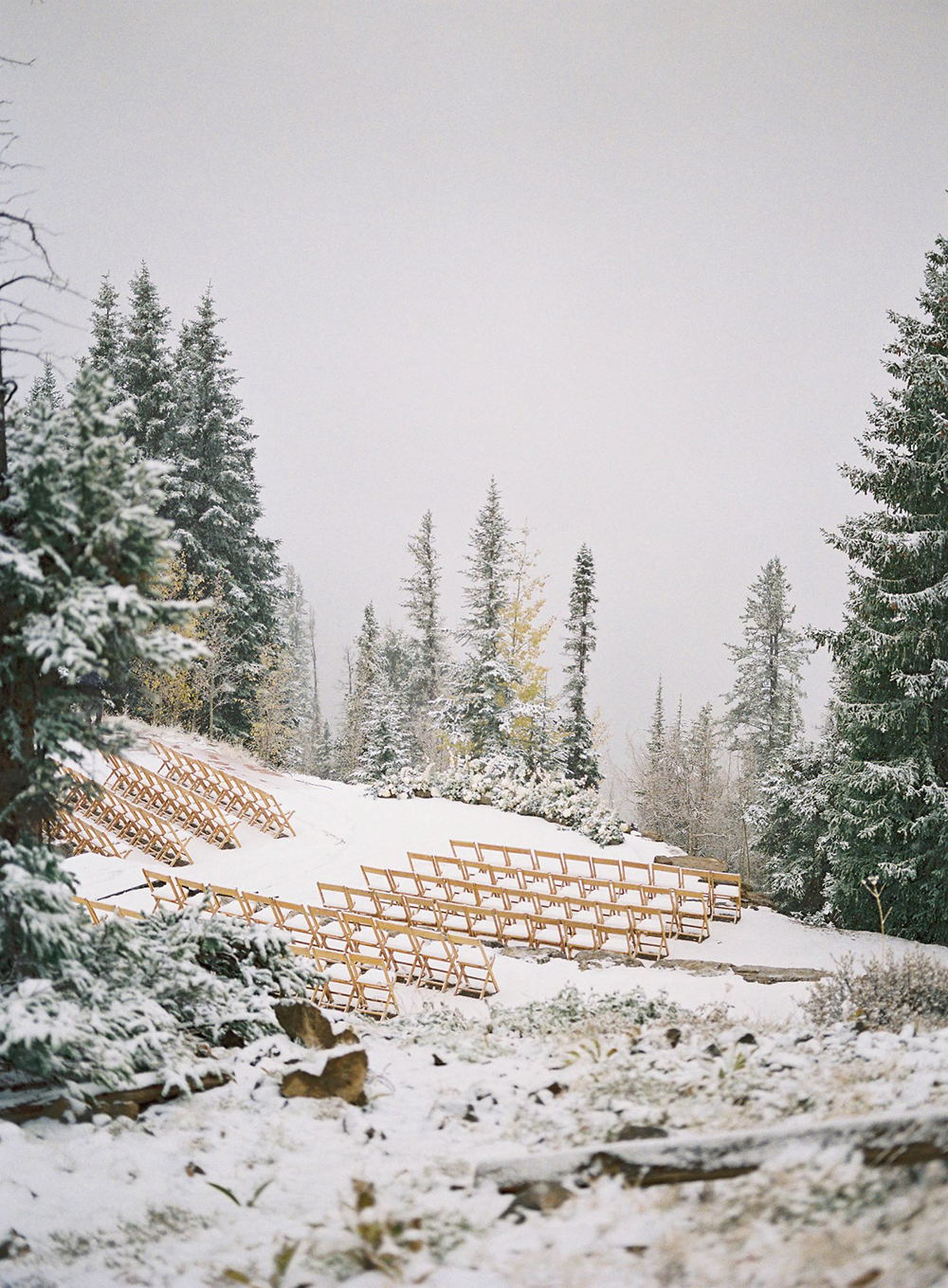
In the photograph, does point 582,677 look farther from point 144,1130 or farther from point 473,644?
point 144,1130

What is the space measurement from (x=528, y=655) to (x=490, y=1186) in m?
24.6

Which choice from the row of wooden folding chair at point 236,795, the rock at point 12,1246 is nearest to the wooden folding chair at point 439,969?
the rock at point 12,1246

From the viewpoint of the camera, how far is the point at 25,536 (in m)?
4.28

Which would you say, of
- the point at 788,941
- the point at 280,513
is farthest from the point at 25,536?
the point at 280,513

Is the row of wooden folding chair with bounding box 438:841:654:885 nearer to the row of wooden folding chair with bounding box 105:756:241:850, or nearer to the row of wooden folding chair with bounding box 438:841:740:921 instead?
the row of wooden folding chair with bounding box 438:841:740:921

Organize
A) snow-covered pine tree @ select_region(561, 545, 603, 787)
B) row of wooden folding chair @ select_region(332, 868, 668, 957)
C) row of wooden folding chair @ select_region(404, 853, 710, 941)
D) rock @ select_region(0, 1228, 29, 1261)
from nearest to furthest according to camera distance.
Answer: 1. rock @ select_region(0, 1228, 29, 1261)
2. row of wooden folding chair @ select_region(332, 868, 668, 957)
3. row of wooden folding chair @ select_region(404, 853, 710, 941)
4. snow-covered pine tree @ select_region(561, 545, 603, 787)

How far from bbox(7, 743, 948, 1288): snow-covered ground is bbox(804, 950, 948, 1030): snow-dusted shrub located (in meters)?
0.31

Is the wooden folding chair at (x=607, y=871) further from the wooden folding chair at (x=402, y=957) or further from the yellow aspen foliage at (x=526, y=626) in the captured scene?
the yellow aspen foliage at (x=526, y=626)

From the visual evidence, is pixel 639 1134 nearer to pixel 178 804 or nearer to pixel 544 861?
pixel 544 861

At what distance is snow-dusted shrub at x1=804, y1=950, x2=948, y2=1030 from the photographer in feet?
16.2

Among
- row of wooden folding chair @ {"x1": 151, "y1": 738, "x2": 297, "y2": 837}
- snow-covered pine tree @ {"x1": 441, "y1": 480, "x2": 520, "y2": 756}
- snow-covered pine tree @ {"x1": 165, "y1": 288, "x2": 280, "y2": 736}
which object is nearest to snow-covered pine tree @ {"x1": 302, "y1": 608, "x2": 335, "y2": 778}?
snow-covered pine tree @ {"x1": 441, "y1": 480, "x2": 520, "y2": 756}

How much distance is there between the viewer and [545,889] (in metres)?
13.5

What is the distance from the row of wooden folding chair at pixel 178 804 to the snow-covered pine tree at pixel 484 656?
1211 cm

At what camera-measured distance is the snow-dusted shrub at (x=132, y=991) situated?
3766 millimetres
